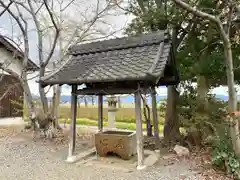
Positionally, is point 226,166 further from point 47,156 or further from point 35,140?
point 35,140

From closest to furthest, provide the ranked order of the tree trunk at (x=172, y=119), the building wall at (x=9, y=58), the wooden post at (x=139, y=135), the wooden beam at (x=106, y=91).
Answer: the wooden post at (x=139, y=135)
the wooden beam at (x=106, y=91)
the tree trunk at (x=172, y=119)
the building wall at (x=9, y=58)

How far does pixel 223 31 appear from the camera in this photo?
195 inches

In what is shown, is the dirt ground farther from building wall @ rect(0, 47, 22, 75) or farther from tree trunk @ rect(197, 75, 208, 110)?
building wall @ rect(0, 47, 22, 75)

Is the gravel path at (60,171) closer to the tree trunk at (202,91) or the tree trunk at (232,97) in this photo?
the tree trunk at (232,97)

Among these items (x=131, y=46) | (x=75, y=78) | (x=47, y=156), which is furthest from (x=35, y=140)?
(x=131, y=46)

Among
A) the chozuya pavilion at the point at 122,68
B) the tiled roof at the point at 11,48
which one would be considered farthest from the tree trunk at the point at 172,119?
the tiled roof at the point at 11,48

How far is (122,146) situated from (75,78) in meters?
1.93

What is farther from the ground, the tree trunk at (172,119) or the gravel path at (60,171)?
the tree trunk at (172,119)

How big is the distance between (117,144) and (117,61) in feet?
6.43

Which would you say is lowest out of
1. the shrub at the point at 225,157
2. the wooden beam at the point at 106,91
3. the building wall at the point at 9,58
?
the shrub at the point at 225,157

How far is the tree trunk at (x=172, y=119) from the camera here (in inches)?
309

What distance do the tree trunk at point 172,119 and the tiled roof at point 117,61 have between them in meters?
2.51

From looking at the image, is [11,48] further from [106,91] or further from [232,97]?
[232,97]

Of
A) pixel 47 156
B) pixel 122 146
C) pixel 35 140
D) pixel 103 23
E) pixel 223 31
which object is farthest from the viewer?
pixel 103 23
